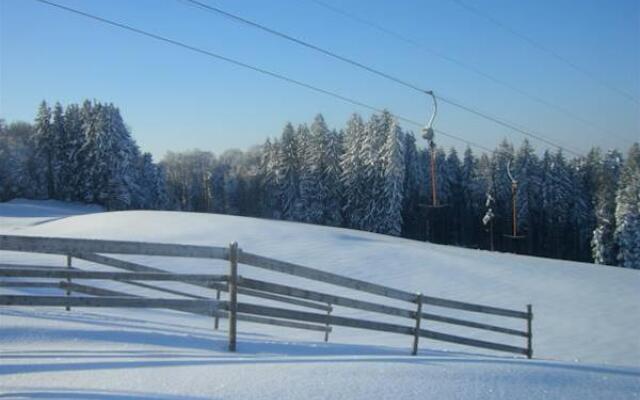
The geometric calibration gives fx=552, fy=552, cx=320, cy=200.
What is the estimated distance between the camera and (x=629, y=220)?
54.9 metres


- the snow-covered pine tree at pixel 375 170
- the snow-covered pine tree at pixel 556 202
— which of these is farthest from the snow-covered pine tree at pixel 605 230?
the snow-covered pine tree at pixel 375 170

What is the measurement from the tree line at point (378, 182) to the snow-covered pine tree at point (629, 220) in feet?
0.34

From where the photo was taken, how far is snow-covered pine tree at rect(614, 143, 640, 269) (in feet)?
180

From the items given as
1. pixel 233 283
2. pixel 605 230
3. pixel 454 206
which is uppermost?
pixel 454 206

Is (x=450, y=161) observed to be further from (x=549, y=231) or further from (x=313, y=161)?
(x=313, y=161)

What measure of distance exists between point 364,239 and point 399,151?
92.1ft

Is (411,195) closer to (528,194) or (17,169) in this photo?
(528,194)

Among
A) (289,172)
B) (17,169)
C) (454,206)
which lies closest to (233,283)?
(289,172)

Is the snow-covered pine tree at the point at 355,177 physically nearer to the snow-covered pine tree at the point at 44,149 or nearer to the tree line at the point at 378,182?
the tree line at the point at 378,182

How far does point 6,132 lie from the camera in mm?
74188

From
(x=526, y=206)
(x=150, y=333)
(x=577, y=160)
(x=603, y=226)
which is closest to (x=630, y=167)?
(x=603, y=226)

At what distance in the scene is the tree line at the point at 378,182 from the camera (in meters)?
60.7

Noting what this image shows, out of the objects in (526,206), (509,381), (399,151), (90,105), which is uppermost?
(90,105)

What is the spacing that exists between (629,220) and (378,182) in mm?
25534
